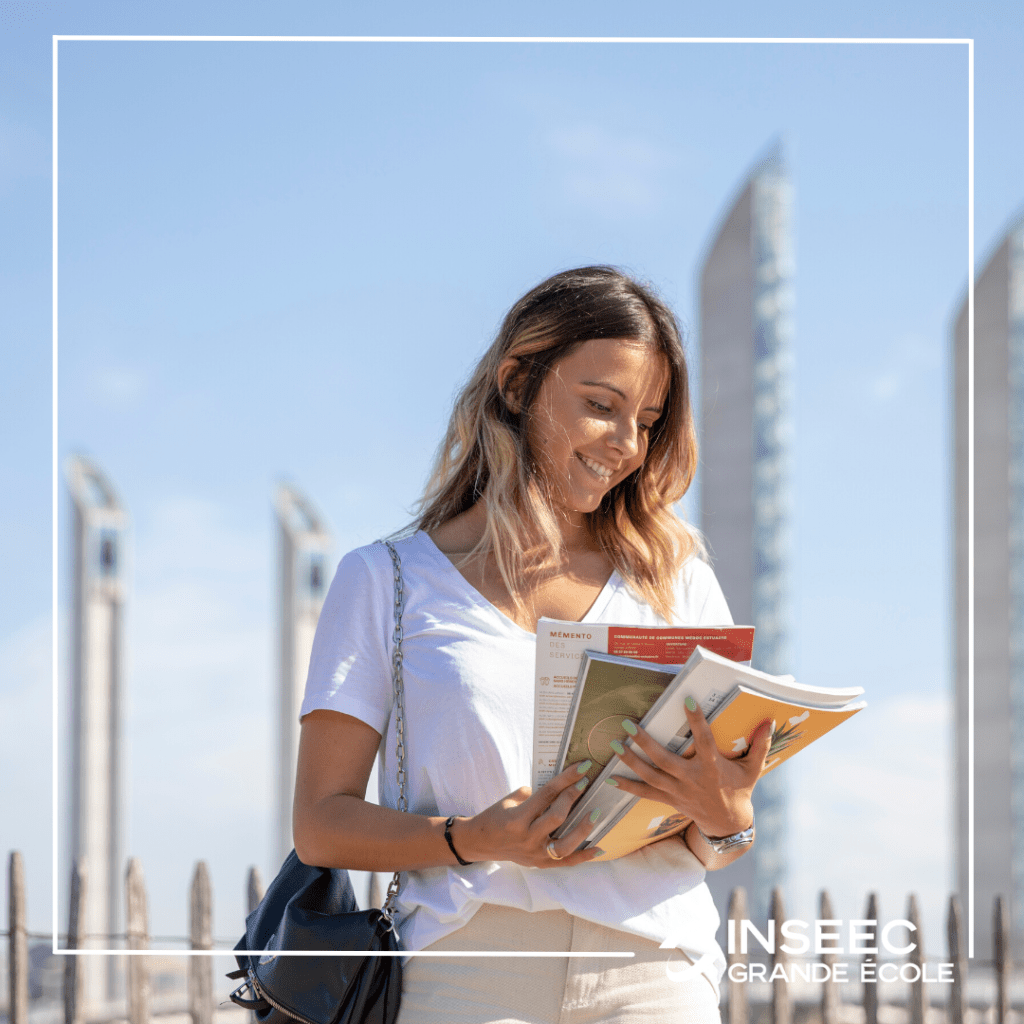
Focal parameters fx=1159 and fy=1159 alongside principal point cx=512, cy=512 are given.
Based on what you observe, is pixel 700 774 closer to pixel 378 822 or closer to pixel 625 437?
pixel 378 822

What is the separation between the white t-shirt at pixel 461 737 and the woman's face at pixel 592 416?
0.80 ft

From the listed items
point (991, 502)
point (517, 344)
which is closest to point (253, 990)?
point (517, 344)

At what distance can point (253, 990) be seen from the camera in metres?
1.65

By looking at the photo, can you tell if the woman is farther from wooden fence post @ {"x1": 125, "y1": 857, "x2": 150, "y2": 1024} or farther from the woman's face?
wooden fence post @ {"x1": 125, "y1": 857, "x2": 150, "y2": 1024}

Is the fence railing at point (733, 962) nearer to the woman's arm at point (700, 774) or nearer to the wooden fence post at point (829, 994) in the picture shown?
the wooden fence post at point (829, 994)

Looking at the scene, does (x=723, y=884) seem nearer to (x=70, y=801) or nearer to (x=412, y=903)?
(x=70, y=801)

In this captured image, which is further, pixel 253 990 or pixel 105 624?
pixel 105 624

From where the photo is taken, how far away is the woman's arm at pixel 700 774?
4.69 feet

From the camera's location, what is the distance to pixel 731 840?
1.55 metres

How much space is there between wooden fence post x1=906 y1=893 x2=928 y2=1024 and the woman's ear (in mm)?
2884

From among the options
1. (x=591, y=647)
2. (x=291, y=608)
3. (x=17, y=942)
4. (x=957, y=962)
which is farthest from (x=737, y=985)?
(x=291, y=608)

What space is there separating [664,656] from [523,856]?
1.05 feet

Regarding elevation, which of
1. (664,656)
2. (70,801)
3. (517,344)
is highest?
(517,344)

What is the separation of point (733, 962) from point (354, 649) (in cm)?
275
